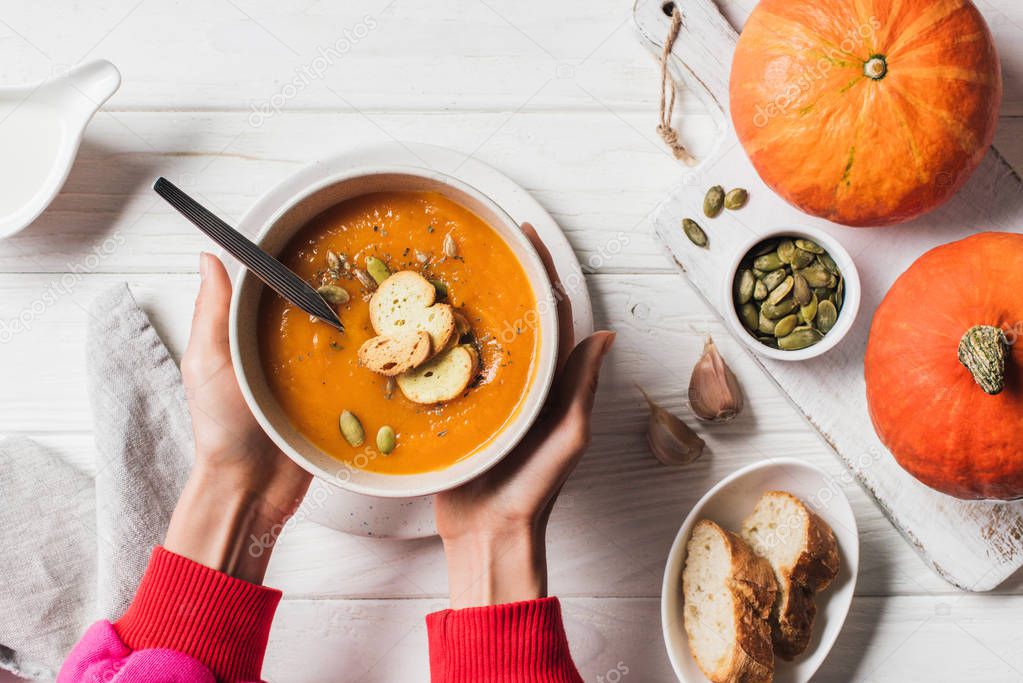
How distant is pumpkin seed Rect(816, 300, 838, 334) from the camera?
68.3 inches

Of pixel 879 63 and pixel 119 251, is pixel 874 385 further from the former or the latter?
pixel 119 251

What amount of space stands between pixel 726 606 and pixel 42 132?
1.81 m

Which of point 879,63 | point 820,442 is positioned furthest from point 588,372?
point 879,63

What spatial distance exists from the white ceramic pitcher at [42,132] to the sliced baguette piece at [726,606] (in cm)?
160

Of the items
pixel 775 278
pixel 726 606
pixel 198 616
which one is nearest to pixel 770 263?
pixel 775 278

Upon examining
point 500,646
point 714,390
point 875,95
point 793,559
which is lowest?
point 500,646

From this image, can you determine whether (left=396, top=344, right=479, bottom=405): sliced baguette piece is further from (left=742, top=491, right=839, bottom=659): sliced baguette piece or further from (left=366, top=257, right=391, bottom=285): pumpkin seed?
(left=742, top=491, right=839, bottom=659): sliced baguette piece

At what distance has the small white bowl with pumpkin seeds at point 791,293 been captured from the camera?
171 cm

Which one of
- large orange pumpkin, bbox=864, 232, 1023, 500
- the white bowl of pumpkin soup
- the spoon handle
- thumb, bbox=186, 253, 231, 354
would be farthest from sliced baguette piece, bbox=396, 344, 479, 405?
large orange pumpkin, bbox=864, 232, 1023, 500

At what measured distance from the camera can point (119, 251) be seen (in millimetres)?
1886

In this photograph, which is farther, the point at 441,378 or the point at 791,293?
the point at 791,293

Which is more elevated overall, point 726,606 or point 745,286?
point 745,286

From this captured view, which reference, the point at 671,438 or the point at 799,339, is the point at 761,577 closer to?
the point at 671,438

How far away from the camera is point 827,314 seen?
173 centimetres
